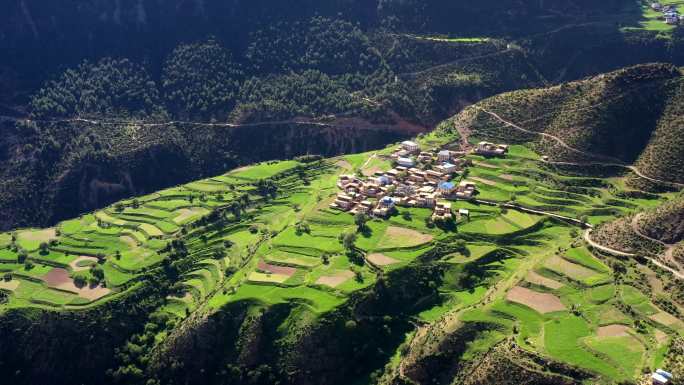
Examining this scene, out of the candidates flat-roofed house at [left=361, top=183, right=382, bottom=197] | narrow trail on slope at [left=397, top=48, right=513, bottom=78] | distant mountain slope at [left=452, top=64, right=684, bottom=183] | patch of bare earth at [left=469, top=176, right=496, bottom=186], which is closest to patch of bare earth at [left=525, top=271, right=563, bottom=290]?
patch of bare earth at [left=469, top=176, right=496, bottom=186]

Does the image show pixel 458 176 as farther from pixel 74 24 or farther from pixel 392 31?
pixel 74 24

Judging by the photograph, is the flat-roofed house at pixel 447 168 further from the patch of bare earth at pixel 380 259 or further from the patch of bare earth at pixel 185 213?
the patch of bare earth at pixel 185 213

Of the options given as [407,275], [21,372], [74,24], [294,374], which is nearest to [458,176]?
[407,275]

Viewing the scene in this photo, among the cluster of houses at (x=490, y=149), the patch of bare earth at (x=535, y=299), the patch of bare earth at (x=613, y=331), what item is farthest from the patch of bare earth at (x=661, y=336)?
the cluster of houses at (x=490, y=149)

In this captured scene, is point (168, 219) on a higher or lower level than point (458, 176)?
lower

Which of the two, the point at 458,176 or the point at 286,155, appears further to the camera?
the point at 286,155

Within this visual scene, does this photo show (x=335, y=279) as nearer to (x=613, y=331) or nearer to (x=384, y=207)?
(x=384, y=207)
